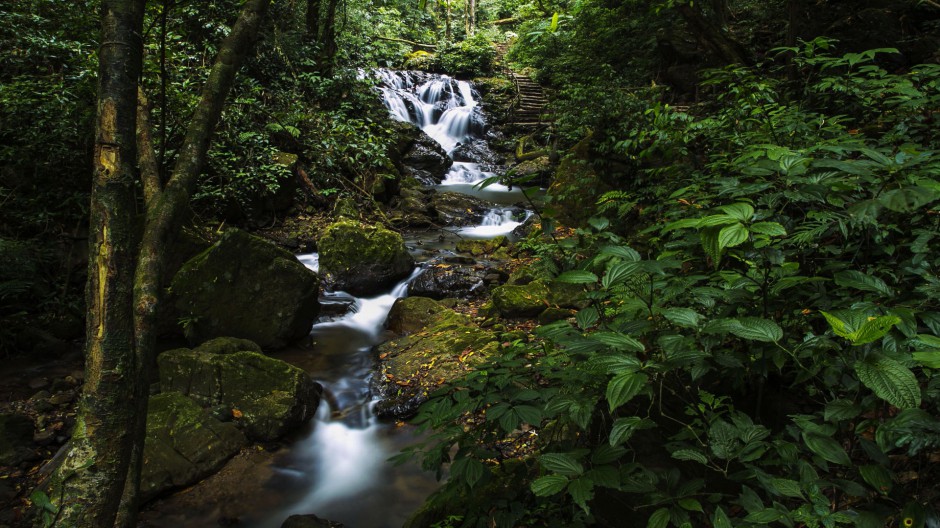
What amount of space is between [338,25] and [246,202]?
5674 mm

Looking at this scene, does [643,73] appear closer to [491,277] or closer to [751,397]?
[491,277]

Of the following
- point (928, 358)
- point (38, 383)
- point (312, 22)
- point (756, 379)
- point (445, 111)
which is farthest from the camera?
point (445, 111)

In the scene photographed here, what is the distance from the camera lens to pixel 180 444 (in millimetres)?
3797

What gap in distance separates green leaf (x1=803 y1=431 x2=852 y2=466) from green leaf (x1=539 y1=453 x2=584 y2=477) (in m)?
0.63

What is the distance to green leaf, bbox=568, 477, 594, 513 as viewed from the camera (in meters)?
1.28

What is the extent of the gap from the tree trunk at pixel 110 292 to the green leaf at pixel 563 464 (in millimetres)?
1302

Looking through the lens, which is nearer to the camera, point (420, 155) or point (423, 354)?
point (423, 354)

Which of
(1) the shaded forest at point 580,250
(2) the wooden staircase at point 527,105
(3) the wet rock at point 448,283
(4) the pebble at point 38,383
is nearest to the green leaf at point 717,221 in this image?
(1) the shaded forest at point 580,250

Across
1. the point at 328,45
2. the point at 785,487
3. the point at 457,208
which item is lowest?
the point at 457,208

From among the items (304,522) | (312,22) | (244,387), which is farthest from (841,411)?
(312,22)

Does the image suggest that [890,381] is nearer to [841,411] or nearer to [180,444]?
[841,411]

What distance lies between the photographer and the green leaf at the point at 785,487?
3.99 ft

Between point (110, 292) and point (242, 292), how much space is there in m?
4.42

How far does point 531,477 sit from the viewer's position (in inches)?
91.4
